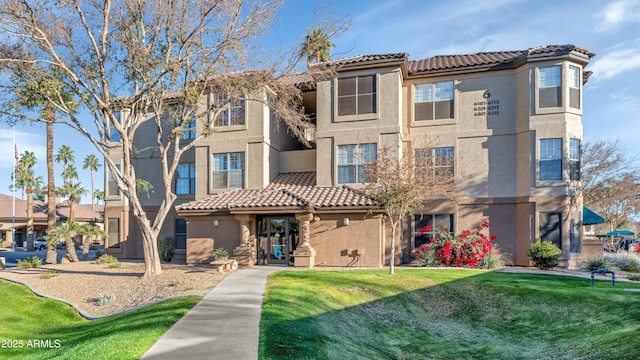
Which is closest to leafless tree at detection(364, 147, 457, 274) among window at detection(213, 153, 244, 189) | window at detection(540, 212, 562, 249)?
window at detection(540, 212, 562, 249)

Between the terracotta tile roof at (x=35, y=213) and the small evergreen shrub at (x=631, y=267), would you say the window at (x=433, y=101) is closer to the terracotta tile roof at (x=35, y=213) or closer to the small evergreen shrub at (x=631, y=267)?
the small evergreen shrub at (x=631, y=267)

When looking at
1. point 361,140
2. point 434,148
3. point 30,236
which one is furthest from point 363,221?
point 30,236

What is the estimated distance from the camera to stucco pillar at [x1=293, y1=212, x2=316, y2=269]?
19.3 meters

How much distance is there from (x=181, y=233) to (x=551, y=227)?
21.5 metres

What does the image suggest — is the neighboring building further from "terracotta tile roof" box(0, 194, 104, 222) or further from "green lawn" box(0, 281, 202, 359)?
"green lawn" box(0, 281, 202, 359)

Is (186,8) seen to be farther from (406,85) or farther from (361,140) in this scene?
(406,85)

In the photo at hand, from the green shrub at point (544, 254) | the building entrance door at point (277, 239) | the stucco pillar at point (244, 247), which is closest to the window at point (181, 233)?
the stucco pillar at point (244, 247)

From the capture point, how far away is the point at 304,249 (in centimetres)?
1945

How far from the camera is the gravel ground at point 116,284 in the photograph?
13.9 meters

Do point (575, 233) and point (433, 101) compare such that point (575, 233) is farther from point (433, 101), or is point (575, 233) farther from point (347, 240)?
point (347, 240)

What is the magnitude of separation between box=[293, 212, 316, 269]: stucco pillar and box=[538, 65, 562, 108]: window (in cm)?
1321

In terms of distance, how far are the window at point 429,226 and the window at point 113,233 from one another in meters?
19.9

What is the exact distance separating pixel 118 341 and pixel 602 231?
58.5m

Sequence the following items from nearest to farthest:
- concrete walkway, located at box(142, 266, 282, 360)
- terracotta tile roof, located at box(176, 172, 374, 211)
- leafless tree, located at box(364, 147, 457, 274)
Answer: concrete walkway, located at box(142, 266, 282, 360)
leafless tree, located at box(364, 147, 457, 274)
terracotta tile roof, located at box(176, 172, 374, 211)
